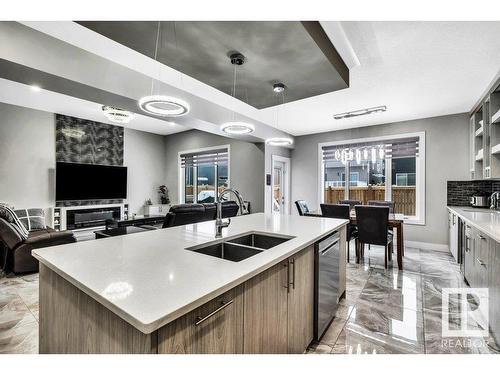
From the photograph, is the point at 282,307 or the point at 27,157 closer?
the point at 282,307

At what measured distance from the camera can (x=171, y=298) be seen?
842 mm

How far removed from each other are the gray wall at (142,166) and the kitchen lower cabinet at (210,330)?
6.59 metres

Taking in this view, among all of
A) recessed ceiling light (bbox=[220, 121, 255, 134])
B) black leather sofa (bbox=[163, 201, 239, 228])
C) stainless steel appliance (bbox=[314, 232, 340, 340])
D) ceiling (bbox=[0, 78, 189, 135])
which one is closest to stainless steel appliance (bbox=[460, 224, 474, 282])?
stainless steel appliance (bbox=[314, 232, 340, 340])

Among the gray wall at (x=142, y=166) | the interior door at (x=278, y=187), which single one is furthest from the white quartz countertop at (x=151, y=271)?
the gray wall at (x=142, y=166)

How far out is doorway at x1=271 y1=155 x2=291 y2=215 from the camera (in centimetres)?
651

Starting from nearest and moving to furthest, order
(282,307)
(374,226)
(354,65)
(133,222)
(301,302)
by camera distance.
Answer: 1. (282,307)
2. (301,302)
3. (354,65)
4. (374,226)
5. (133,222)

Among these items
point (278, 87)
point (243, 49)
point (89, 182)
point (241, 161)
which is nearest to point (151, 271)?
point (243, 49)

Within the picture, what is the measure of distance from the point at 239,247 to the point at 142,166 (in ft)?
21.0

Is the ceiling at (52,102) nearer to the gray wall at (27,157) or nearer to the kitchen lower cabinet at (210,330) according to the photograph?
the gray wall at (27,157)

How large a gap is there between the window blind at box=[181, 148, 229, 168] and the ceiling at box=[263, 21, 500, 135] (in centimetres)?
225

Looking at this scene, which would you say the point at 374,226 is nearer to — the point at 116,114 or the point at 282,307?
the point at 282,307

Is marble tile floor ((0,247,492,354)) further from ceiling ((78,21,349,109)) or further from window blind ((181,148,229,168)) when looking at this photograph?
window blind ((181,148,229,168))
